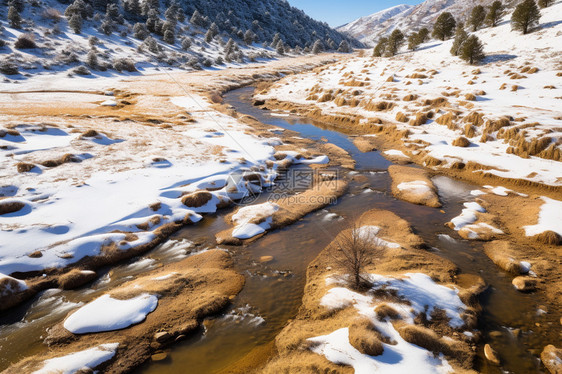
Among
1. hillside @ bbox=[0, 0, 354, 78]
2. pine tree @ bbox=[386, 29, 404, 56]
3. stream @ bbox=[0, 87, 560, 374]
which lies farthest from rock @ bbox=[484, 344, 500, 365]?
hillside @ bbox=[0, 0, 354, 78]

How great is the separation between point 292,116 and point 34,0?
73779 mm

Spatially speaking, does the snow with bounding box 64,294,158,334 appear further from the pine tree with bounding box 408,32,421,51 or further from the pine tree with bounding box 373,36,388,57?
the pine tree with bounding box 373,36,388,57

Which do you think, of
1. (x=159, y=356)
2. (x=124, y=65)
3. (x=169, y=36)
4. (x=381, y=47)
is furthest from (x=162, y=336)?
(x=169, y=36)

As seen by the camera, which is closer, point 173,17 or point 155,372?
point 155,372

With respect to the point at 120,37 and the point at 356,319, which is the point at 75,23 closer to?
the point at 120,37

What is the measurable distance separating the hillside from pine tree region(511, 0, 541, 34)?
63107 mm

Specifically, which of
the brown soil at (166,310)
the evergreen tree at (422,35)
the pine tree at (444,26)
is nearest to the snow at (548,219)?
the brown soil at (166,310)

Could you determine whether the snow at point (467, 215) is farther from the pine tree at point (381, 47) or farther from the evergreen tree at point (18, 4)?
the evergreen tree at point (18, 4)

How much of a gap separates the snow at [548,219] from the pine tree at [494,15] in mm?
50137

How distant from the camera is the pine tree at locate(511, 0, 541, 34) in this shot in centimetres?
3959

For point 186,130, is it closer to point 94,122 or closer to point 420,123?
point 94,122

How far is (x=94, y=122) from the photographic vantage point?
1085 inches

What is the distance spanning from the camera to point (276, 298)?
10.6 meters

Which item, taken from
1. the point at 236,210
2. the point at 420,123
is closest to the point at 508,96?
the point at 420,123
